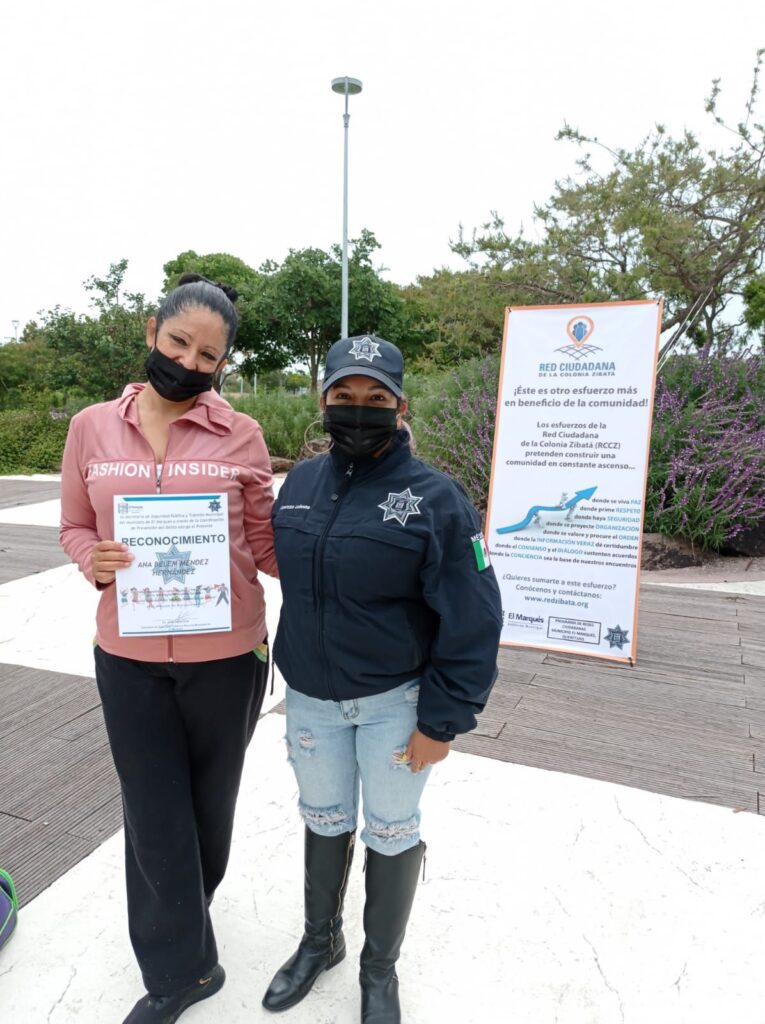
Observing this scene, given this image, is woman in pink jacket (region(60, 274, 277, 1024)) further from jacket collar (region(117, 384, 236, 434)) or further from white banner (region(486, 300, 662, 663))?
white banner (region(486, 300, 662, 663))

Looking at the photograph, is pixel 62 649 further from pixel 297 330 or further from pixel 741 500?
pixel 297 330

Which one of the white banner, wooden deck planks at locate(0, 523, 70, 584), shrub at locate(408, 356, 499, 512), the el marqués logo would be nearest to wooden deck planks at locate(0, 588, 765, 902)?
the white banner

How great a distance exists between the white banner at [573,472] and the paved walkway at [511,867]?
503mm

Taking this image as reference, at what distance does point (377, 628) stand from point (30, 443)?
600 inches

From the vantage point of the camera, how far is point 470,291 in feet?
34.9

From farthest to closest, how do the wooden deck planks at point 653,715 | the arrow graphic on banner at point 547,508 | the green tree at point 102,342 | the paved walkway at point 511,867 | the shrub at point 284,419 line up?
the green tree at point 102,342
the shrub at point 284,419
the arrow graphic on banner at point 547,508
the wooden deck planks at point 653,715
the paved walkway at point 511,867

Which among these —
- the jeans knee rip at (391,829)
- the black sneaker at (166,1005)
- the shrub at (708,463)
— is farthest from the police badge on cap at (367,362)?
the shrub at (708,463)

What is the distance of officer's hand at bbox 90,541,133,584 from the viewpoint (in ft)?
5.18

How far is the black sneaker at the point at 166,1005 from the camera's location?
5.57 ft

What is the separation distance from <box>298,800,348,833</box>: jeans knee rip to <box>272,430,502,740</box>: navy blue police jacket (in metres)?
0.35

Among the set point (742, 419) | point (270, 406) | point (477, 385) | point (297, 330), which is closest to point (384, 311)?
point (297, 330)

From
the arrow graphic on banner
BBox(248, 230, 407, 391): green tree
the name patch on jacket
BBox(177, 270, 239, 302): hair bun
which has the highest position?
BBox(248, 230, 407, 391): green tree

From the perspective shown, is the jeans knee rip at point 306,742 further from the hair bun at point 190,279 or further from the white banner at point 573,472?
the white banner at point 573,472

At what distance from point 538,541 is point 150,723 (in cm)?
309
